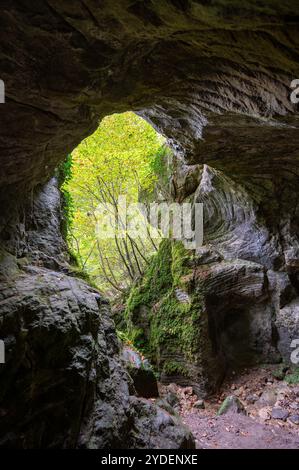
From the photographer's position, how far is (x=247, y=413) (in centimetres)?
769

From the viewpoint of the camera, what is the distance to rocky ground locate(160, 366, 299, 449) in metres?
6.44

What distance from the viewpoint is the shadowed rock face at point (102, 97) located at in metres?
2.80

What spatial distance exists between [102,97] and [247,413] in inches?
308

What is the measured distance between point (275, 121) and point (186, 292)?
660cm

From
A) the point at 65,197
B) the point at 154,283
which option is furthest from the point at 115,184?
the point at 65,197

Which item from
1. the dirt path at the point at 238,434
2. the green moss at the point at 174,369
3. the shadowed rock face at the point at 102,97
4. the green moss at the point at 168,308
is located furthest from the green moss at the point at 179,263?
the dirt path at the point at 238,434

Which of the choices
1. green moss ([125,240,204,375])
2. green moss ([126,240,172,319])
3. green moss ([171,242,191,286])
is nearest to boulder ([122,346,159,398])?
green moss ([125,240,204,375])

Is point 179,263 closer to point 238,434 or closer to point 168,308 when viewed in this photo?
point 168,308

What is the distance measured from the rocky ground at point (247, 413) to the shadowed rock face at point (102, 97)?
3.25 meters

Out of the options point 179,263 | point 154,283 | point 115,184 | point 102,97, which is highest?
point 115,184

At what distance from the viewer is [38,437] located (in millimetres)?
3547

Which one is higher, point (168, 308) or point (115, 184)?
point (115, 184)
